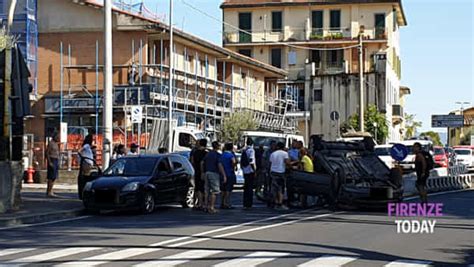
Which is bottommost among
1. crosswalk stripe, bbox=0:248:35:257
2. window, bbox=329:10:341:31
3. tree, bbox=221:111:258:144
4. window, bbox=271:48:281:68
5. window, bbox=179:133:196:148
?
crosswalk stripe, bbox=0:248:35:257

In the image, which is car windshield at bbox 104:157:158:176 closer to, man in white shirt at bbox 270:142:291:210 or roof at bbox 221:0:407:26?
man in white shirt at bbox 270:142:291:210

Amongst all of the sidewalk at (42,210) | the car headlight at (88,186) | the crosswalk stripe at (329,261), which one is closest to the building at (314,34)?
the sidewalk at (42,210)

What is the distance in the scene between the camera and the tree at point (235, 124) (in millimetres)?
46062

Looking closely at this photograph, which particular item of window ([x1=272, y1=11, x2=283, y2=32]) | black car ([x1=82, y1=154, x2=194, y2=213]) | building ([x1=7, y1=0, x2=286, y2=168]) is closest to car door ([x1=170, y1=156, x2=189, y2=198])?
black car ([x1=82, y1=154, x2=194, y2=213])

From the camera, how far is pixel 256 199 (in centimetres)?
2559

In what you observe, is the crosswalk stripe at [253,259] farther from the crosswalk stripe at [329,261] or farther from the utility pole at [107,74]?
the utility pole at [107,74]

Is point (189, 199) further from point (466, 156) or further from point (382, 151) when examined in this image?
point (466, 156)

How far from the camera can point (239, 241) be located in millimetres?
14609

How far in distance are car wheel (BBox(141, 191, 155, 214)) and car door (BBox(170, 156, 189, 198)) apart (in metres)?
1.34

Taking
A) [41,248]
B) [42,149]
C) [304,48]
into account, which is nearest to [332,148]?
[41,248]

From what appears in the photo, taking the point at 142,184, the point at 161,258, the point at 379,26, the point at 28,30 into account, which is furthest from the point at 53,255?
the point at 379,26

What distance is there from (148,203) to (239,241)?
6115 mm

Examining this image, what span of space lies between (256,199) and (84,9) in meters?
21.4

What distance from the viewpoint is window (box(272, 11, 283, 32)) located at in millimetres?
77188
